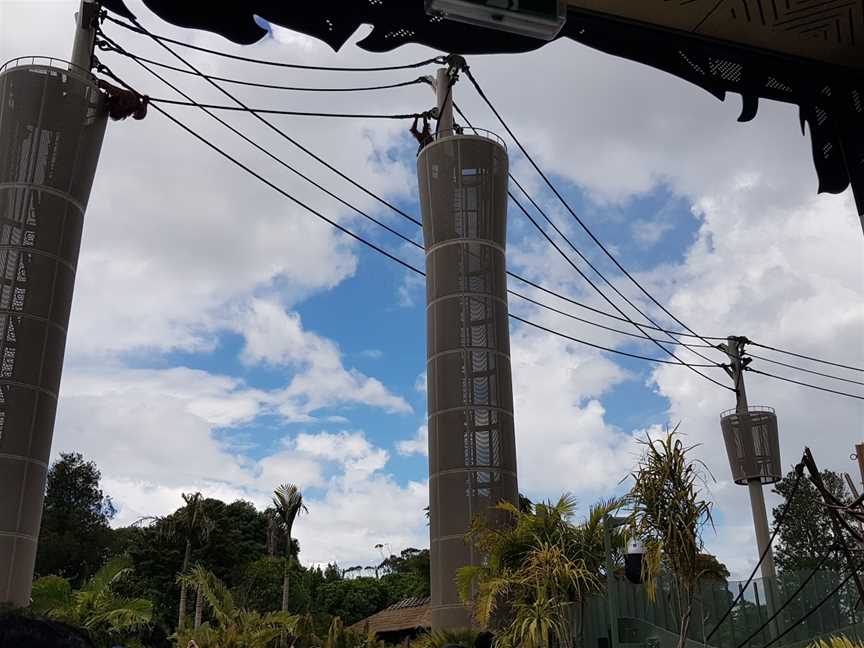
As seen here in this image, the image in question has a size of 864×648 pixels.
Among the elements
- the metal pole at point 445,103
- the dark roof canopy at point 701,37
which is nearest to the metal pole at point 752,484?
the metal pole at point 445,103

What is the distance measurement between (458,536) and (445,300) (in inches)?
164

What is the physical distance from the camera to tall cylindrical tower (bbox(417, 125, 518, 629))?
14078mm

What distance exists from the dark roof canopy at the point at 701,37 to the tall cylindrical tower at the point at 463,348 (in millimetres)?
11485

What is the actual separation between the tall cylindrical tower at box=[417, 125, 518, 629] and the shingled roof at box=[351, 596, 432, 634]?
1360 cm

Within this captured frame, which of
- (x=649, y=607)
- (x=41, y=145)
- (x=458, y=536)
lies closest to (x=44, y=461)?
(x=41, y=145)

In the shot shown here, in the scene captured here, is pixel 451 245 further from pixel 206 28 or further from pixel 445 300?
pixel 206 28

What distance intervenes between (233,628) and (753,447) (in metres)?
12.9

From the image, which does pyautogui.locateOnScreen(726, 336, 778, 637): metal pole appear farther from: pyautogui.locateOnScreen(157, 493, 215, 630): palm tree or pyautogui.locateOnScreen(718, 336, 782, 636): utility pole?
pyautogui.locateOnScreen(157, 493, 215, 630): palm tree

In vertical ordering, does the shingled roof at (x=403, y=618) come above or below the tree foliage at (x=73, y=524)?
below

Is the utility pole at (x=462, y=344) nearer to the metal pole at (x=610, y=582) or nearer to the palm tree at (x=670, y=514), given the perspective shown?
the metal pole at (x=610, y=582)

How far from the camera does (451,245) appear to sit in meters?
15.4

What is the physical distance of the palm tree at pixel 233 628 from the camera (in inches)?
533

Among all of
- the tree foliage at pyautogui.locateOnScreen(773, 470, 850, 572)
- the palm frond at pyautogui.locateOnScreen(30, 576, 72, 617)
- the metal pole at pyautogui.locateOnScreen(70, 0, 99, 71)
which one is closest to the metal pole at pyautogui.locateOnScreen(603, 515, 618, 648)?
the palm frond at pyautogui.locateOnScreen(30, 576, 72, 617)

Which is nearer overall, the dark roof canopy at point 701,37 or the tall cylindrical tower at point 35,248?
the dark roof canopy at point 701,37
